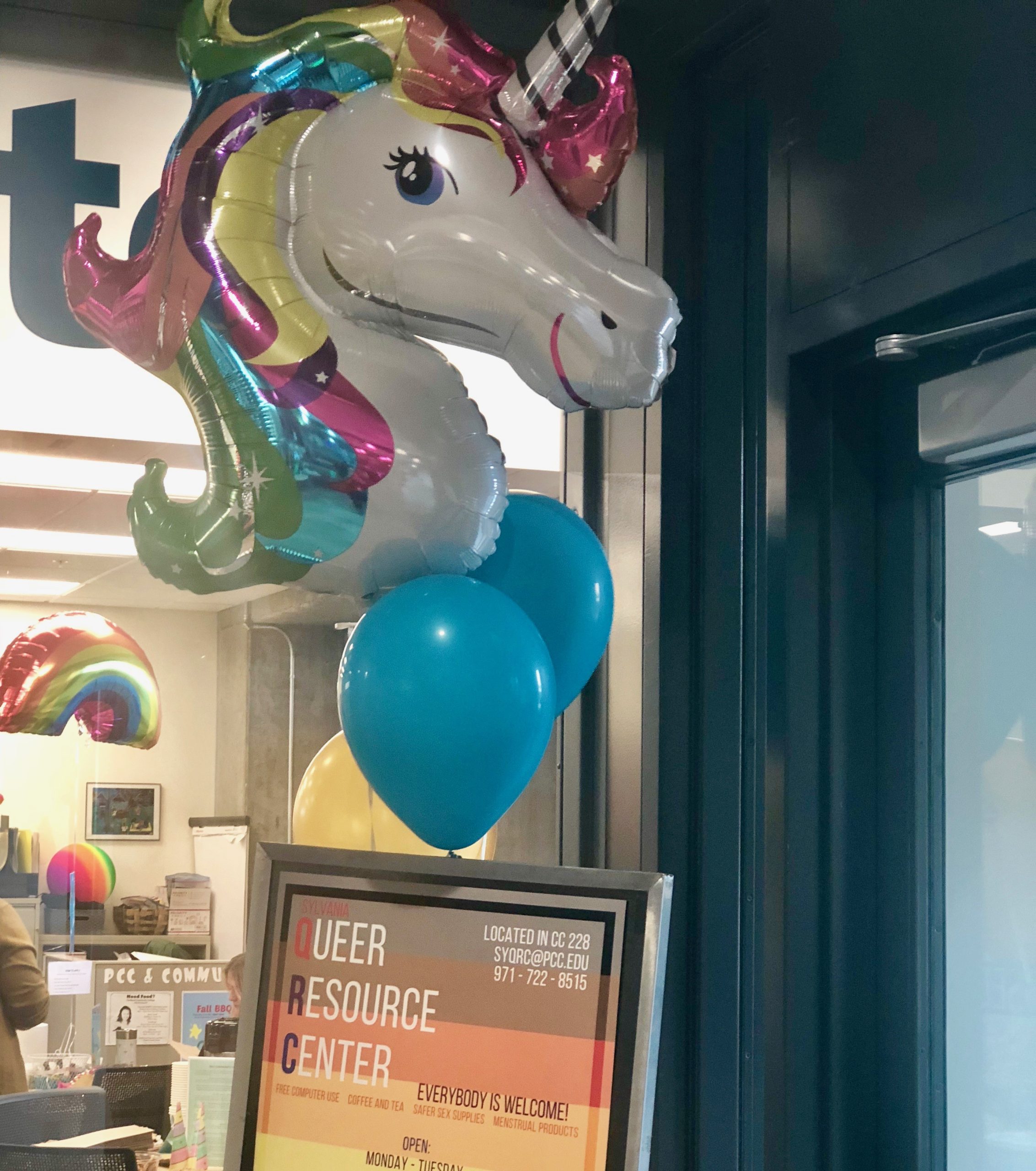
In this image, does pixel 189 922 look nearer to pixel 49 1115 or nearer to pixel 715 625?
pixel 49 1115

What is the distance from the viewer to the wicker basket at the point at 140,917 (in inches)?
81.5

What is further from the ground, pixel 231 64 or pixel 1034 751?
pixel 231 64

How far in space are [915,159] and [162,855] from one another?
4.87 ft

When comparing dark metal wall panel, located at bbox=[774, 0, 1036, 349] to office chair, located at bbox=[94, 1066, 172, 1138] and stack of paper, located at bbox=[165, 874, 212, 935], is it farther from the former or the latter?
office chair, located at bbox=[94, 1066, 172, 1138]

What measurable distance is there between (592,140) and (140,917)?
1.31 metres

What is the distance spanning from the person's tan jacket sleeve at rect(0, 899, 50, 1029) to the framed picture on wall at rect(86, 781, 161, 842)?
16 centimetres

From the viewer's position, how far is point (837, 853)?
6.74ft

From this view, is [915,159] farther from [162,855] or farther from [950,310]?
Result: [162,855]

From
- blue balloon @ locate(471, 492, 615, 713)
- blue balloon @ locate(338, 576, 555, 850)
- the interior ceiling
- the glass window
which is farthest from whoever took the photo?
the interior ceiling

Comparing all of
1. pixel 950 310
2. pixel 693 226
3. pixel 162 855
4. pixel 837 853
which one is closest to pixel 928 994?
pixel 837 853

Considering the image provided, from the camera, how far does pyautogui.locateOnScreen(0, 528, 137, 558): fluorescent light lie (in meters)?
2.07

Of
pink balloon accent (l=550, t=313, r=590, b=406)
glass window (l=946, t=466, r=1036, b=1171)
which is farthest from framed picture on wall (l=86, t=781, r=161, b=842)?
glass window (l=946, t=466, r=1036, b=1171)

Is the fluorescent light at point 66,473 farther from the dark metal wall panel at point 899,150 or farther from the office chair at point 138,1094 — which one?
the dark metal wall panel at point 899,150

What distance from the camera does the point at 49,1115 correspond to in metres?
1.99
